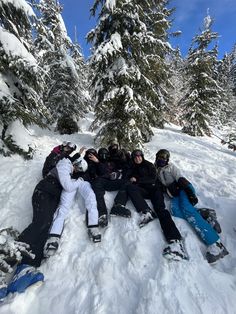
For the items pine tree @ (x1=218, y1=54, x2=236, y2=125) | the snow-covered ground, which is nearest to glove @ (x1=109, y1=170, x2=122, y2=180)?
the snow-covered ground

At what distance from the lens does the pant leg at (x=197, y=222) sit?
4.68 meters

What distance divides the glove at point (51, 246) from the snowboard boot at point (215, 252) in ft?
9.62

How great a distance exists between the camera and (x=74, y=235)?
16.7 feet

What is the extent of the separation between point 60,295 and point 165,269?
1854mm

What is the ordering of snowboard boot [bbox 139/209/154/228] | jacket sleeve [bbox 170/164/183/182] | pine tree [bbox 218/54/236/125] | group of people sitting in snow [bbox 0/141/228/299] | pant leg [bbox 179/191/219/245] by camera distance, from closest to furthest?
group of people sitting in snow [bbox 0/141/228/299]
pant leg [bbox 179/191/219/245]
snowboard boot [bbox 139/209/154/228]
jacket sleeve [bbox 170/164/183/182]
pine tree [bbox 218/54/236/125]

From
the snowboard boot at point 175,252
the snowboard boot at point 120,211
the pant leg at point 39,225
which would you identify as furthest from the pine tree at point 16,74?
the snowboard boot at point 175,252

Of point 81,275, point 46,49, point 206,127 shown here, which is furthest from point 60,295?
point 206,127

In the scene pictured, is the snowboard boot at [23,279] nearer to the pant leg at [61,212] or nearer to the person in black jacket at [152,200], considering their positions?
the pant leg at [61,212]

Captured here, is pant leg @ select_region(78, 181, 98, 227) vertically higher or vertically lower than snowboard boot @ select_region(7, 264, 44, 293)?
higher

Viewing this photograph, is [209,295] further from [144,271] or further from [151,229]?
[151,229]

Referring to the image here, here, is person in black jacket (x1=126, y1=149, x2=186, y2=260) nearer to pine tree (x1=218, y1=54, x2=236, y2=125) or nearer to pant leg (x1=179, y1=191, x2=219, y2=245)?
pant leg (x1=179, y1=191, x2=219, y2=245)

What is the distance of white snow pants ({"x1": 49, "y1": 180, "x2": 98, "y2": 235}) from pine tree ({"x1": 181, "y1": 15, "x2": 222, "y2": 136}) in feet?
45.7

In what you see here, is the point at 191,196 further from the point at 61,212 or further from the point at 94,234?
the point at 61,212

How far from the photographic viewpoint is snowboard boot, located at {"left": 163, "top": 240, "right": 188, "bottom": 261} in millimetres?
4285
